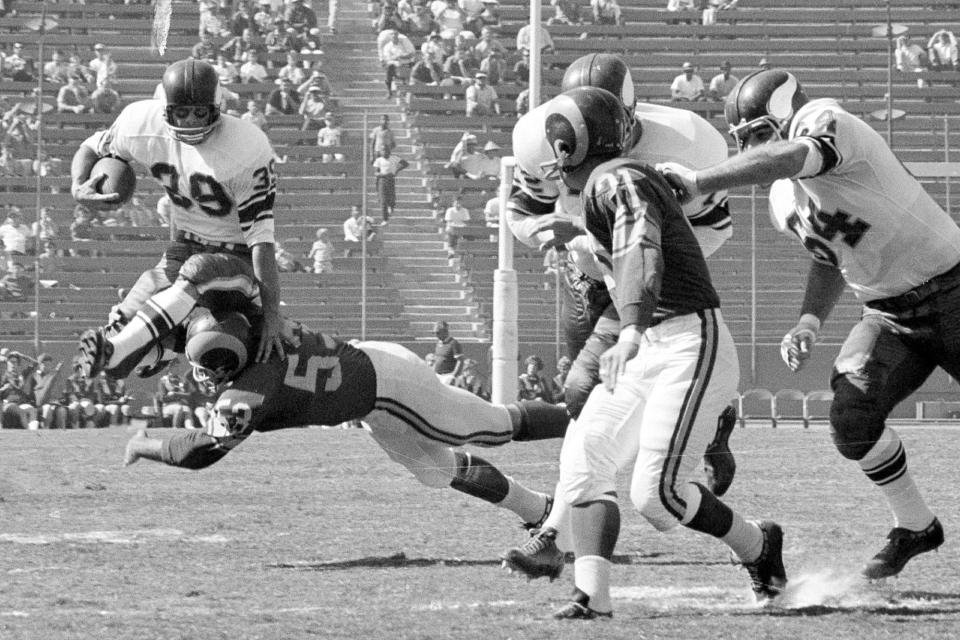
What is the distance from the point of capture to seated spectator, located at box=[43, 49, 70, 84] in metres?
23.8

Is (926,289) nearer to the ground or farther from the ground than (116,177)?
nearer to the ground

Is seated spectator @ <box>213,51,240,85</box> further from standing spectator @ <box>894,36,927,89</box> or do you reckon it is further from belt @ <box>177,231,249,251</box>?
belt @ <box>177,231,249,251</box>

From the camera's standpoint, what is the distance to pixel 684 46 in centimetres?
2517

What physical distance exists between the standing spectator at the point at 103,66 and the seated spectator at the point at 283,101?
2379 mm

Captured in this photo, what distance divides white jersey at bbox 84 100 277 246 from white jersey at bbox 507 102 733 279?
1361 millimetres

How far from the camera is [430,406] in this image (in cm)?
696

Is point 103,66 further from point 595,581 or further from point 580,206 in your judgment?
point 595,581

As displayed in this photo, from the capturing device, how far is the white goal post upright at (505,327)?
1831cm

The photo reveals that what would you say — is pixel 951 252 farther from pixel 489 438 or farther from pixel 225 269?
pixel 225 269

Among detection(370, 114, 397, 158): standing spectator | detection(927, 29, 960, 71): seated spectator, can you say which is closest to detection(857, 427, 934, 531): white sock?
detection(370, 114, 397, 158): standing spectator

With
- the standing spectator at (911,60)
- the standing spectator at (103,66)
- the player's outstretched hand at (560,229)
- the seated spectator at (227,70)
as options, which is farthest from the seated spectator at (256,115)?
the player's outstretched hand at (560,229)

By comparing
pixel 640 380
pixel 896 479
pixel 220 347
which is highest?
pixel 640 380

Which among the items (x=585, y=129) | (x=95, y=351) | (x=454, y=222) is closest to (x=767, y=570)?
(x=585, y=129)

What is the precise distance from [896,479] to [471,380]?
1350cm
